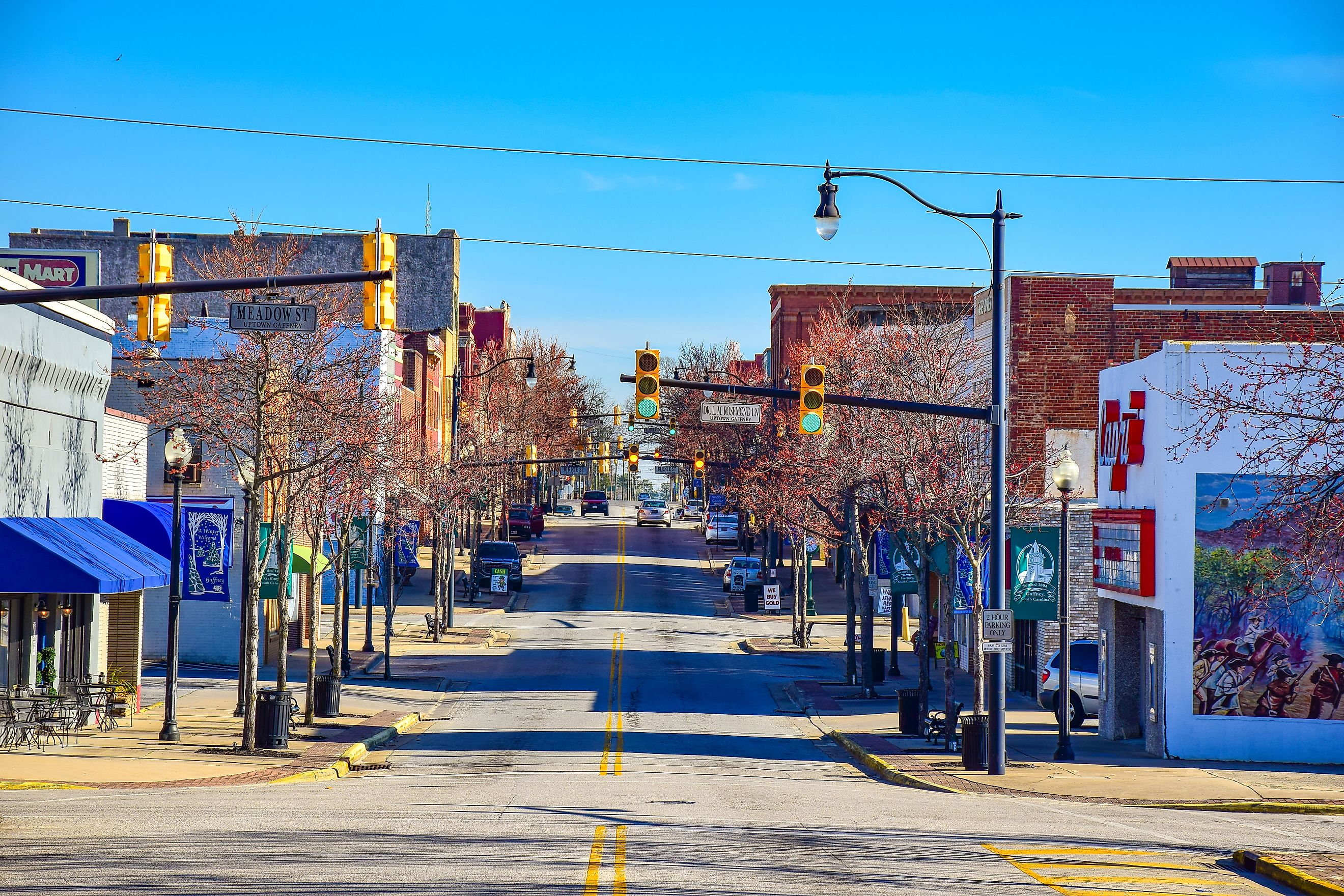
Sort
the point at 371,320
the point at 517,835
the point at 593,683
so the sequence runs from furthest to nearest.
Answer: the point at 593,683, the point at 371,320, the point at 517,835

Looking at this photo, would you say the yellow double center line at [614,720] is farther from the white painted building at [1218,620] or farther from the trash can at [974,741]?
the white painted building at [1218,620]

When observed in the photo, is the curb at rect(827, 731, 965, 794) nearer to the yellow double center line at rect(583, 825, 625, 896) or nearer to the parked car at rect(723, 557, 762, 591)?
the yellow double center line at rect(583, 825, 625, 896)

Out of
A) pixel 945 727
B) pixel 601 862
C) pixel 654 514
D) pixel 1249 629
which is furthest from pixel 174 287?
pixel 654 514

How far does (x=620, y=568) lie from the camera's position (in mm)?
68375

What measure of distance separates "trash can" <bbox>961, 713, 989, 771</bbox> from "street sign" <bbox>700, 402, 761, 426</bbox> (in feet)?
20.5

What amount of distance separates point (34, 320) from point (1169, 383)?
19802 millimetres

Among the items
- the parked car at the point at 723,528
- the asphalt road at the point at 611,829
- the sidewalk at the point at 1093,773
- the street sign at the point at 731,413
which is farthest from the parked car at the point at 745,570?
the street sign at the point at 731,413

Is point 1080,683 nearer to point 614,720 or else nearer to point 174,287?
point 614,720

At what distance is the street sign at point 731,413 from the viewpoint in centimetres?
2145

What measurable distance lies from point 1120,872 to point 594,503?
314 feet

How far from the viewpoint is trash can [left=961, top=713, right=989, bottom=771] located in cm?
2236

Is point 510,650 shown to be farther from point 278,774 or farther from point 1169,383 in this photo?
point 1169,383

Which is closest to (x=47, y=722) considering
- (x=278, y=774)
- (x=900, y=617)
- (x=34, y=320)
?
(x=278, y=774)

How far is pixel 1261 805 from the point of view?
18.8 meters
